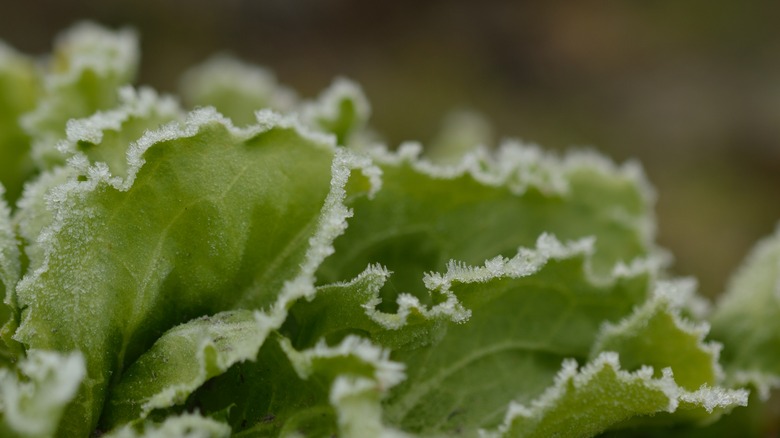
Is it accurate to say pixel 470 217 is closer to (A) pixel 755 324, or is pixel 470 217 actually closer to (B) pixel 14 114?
(A) pixel 755 324

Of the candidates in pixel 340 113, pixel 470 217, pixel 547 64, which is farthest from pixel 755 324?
pixel 547 64

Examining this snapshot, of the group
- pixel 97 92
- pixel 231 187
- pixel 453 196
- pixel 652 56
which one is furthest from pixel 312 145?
pixel 652 56

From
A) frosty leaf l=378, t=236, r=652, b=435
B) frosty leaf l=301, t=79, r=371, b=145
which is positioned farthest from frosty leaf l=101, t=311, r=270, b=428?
frosty leaf l=301, t=79, r=371, b=145

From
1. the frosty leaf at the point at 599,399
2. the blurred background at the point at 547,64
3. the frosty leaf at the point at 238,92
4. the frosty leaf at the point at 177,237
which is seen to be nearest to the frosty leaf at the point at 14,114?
the frosty leaf at the point at 238,92

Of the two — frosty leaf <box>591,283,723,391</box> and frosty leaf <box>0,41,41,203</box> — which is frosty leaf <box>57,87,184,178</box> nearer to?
frosty leaf <box>0,41,41,203</box>

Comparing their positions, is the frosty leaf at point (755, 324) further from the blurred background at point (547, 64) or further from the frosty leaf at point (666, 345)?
the blurred background at point (547, 64)
